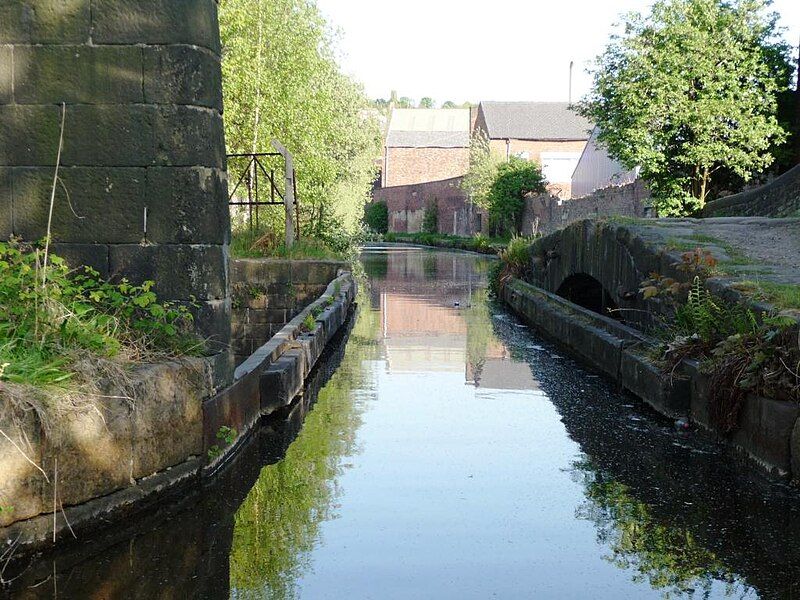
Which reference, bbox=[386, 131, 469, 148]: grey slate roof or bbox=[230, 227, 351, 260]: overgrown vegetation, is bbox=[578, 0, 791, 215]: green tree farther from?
bbox=[386, 131, 469, 148]: grey slate roof

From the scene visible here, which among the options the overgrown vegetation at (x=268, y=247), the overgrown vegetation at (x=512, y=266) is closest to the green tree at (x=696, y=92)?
the overgrown vegetation at (x=512, y=266)

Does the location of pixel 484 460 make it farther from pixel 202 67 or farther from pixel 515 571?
pixel 202 67

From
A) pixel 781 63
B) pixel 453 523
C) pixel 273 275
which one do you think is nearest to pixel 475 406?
pixel 453 523

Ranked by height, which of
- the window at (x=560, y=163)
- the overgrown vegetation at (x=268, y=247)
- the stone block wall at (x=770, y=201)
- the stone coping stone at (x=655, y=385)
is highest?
the window at (x=560, y=163)

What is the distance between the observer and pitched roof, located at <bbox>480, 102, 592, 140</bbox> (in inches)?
2424

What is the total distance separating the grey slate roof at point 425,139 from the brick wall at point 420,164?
0.31 metres

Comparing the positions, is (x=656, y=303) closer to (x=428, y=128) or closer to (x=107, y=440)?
(x=107, y=440)

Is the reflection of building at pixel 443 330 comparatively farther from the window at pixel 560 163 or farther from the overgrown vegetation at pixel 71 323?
the window at pixel 560 163

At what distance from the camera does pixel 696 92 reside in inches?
894

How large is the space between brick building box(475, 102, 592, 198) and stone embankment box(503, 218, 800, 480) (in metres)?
46.1

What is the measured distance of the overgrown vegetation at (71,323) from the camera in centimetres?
496

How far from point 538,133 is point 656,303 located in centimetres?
5347

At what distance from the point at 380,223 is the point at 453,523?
72991 millimetres

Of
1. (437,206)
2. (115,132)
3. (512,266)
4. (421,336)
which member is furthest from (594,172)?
(115,132)
